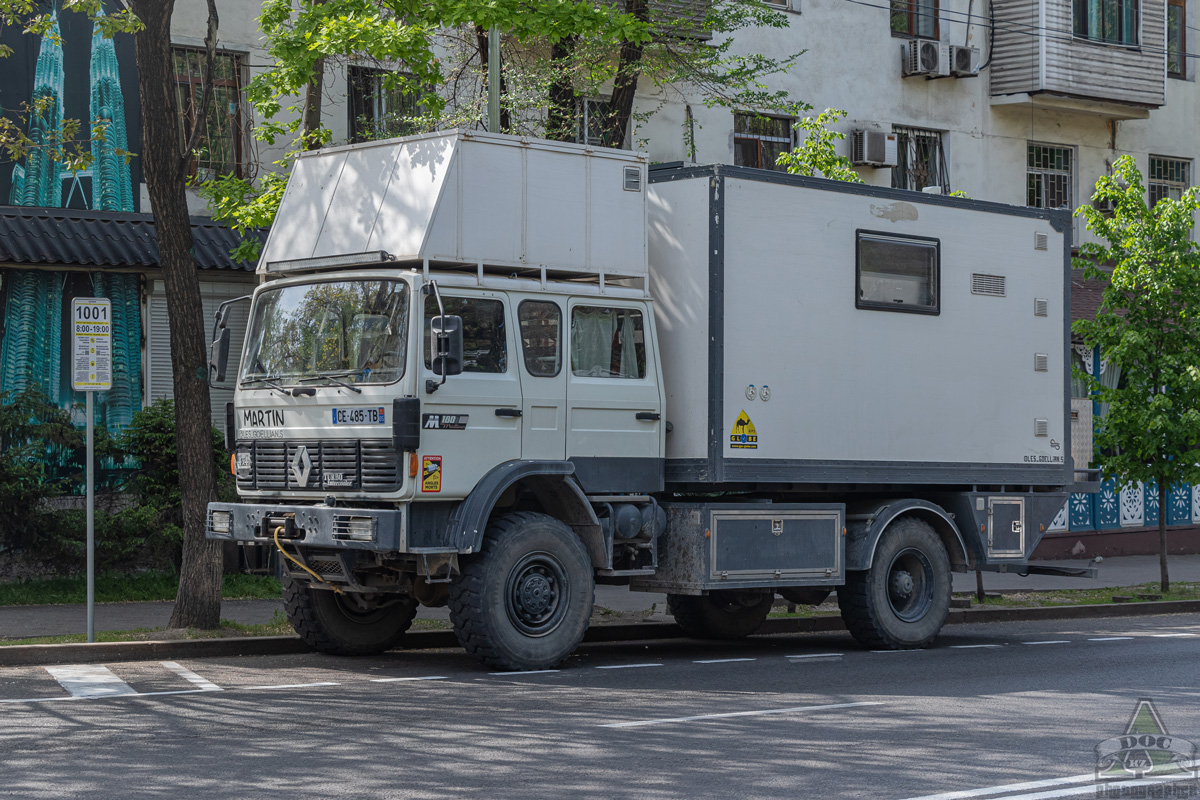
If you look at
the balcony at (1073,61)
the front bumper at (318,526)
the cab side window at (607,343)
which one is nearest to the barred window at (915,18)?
the balcony at (1073,61)

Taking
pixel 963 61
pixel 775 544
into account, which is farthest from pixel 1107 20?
pixel 775 544

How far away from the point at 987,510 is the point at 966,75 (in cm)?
1390

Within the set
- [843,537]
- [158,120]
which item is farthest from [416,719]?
[158,120]

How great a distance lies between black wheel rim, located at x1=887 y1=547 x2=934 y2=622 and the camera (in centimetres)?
1362

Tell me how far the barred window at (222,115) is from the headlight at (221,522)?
8108mm

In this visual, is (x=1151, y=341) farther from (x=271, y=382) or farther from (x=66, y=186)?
(x=66, y=186)

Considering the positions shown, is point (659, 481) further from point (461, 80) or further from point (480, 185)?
point (461, 80)

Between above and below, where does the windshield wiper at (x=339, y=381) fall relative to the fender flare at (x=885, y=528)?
above

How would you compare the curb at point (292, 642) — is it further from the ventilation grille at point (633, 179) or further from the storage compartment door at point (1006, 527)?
the ventilation grille at point (633, 179)

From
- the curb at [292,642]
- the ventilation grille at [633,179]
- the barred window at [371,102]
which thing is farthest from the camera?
the barred window at [371,102]

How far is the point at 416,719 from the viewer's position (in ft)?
29.7

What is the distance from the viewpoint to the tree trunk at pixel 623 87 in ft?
51.9

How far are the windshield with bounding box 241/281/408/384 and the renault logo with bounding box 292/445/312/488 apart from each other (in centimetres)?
55

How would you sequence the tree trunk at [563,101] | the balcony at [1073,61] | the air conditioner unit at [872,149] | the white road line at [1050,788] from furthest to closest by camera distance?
the balcony at [1073,61]
the air conditioner unit at [872,149]
the tree trunk at [563,101]
the white road line at [1050,788]
